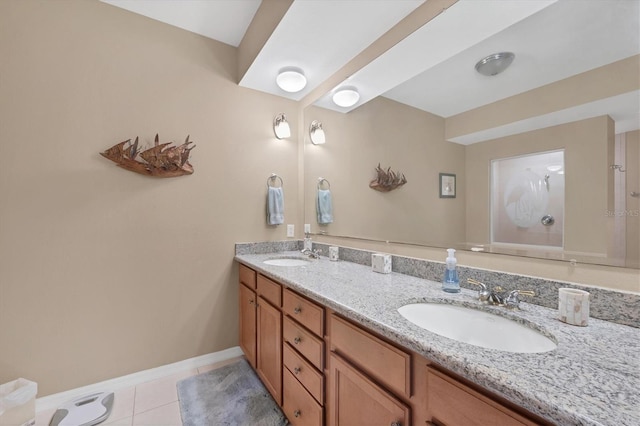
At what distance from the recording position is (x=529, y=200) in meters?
1.00

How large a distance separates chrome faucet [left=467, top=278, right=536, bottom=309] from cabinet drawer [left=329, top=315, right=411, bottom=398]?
1.47ft

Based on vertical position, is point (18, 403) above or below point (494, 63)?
below

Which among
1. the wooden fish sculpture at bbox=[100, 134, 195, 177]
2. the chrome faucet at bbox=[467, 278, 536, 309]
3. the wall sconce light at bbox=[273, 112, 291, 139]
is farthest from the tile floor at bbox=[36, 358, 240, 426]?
the wall sconce light at bbox=[273, 112, 291, 139]

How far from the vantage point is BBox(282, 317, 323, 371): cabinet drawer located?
1.09 metres

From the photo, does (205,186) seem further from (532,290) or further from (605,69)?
(605,69)

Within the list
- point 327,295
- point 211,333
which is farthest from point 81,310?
point 327,295

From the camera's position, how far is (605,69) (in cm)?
83

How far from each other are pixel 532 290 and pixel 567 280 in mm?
108

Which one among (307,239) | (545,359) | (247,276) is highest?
(307,239)

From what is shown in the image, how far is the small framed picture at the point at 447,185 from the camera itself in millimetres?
1260

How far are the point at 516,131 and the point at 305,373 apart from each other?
136 cm

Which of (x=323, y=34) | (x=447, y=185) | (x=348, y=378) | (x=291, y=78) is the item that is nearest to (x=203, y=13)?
(x=291, y=78)

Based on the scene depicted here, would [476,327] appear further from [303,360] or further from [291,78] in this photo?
[291,78]

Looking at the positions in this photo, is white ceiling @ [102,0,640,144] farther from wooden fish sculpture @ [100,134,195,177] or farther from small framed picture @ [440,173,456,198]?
wooden fish sculpture @ [100,134,195,177]
